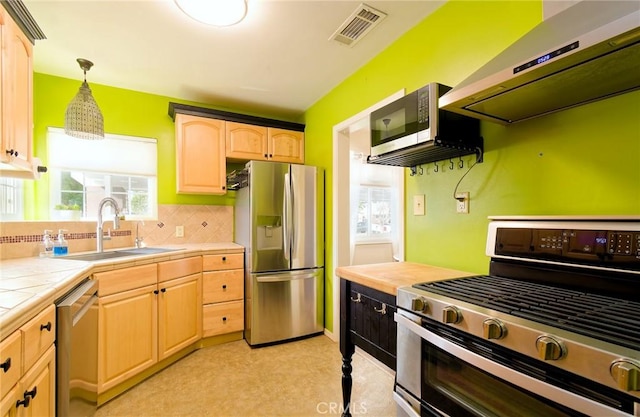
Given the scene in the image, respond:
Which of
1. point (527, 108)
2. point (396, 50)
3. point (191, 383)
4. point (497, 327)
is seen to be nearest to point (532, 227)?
point (527, 108)

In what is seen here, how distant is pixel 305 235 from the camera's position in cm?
284

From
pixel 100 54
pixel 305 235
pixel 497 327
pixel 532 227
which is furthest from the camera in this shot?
pixel 305 235

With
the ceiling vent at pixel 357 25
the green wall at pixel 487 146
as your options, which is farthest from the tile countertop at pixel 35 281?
the ceiling vent at pixel 357 25

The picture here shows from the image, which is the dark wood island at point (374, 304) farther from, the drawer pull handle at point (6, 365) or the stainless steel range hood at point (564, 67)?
the drawer pull handle at point (6, 365)

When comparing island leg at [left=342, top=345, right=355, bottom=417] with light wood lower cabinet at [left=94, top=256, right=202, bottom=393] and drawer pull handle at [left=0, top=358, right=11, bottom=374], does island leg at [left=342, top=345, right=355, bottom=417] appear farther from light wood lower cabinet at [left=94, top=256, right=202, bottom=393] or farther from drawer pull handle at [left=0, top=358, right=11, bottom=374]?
light wood lower cabinet at [left=94, top=256, right=202, bottom=393]

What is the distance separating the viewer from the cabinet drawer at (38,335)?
954 mm

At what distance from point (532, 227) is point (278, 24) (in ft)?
6.30

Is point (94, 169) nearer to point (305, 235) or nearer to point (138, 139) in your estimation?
point (138, 139)

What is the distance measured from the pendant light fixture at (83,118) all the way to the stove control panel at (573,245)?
2879mm

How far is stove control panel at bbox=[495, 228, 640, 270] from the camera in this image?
0.94 m

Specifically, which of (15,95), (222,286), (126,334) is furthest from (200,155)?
(126,334)

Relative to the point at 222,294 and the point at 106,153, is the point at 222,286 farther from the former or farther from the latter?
the point at 106,153

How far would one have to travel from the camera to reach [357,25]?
6.28 ft

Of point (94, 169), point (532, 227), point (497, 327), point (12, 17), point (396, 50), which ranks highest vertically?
point (396, 50)
